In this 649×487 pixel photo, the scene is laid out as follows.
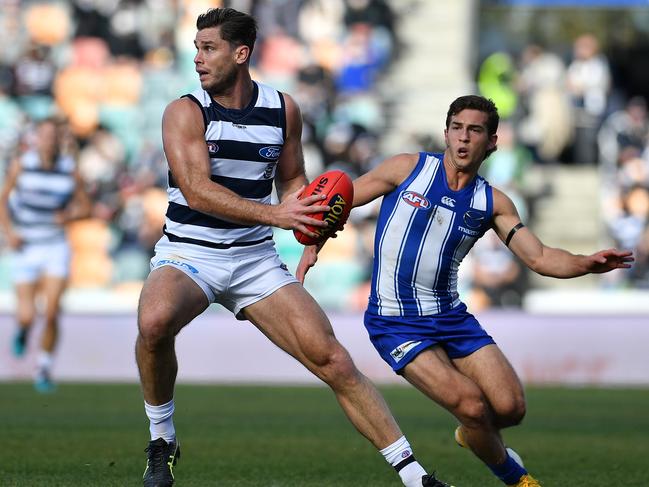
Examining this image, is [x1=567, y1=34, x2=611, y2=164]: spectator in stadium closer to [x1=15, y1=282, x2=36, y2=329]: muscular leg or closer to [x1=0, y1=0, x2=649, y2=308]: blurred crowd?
[x1=0, y1=0, x2=649, y2=308]: blurred crowd

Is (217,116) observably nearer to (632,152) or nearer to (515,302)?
(515,302)

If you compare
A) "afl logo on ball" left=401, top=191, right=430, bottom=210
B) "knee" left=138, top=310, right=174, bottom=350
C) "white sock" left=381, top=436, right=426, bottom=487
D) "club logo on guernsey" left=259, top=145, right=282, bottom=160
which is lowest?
"white sock" left=381, top=436, right=426, bottom=487

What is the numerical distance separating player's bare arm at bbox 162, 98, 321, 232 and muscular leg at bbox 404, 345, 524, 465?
1.26 metres

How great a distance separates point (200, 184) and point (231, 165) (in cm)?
34

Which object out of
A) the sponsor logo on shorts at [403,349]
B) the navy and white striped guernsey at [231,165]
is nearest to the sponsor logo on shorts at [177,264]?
the navy and white striped guernsey at [231,165]

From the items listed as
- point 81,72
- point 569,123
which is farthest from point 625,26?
point 81,72

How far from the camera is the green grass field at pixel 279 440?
7.71m

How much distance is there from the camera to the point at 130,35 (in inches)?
811

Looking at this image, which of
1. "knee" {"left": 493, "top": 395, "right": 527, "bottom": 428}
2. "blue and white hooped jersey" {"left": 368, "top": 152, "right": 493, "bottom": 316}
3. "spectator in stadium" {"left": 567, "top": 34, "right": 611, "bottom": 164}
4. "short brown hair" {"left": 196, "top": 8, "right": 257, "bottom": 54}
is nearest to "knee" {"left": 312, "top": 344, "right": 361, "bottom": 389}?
"blue and white hooped jersey" {"left": 368, "top": 152, "right": 493, "bottom": 316}

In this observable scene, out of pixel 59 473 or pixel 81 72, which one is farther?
pixel 81 72

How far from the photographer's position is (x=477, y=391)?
689 cm

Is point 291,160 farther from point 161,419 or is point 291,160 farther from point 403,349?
point 161,419

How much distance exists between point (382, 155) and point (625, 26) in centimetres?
606

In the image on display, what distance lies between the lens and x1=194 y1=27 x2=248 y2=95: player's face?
666cm
